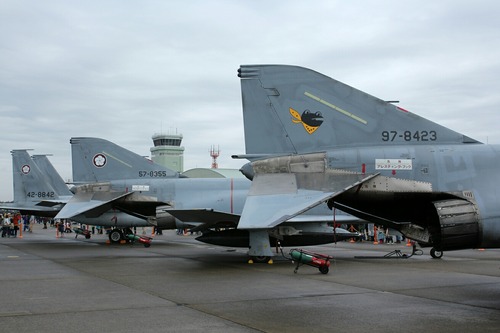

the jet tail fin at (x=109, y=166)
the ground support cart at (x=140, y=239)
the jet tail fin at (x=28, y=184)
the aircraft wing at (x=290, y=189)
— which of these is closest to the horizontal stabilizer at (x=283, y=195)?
the aircraft wing at (x=290, y=189)

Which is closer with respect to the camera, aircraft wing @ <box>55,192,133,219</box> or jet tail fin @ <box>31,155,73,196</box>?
aircraft wing @ <box>55,192,133,219</box>

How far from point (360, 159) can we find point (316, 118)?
107cm

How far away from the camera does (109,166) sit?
25.0 meters

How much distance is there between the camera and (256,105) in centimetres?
948

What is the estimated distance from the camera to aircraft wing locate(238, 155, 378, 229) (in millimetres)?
7648

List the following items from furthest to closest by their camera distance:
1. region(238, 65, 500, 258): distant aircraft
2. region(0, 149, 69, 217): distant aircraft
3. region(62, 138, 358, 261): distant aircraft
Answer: region(0, 149, 69, 217): distant aircraft < region(62, 138, 358, 261): distant aircraft < region(238, 65, 500, 258): distant aircraft

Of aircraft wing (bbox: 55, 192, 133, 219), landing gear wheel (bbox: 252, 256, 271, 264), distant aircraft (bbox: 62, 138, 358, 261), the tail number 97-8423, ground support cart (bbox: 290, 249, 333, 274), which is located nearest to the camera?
the tail number 97-8423

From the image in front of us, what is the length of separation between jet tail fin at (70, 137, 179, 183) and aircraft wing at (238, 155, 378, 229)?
1664cm

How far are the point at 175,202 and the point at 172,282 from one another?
484 inches

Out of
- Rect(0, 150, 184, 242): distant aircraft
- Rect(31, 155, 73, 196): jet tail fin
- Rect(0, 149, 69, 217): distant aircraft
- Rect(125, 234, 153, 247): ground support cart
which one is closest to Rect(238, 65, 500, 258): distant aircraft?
Rect(125, 234, 153, 247): ground support cart

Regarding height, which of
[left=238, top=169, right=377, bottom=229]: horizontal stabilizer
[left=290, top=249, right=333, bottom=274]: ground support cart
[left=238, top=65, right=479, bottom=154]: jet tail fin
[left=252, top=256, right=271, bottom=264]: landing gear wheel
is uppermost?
[left=238, top=65, right=479, bottom=154]: jet tail fin

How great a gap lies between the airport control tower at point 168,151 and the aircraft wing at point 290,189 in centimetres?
7159

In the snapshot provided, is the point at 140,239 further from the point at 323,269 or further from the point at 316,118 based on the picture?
the point at 316,118

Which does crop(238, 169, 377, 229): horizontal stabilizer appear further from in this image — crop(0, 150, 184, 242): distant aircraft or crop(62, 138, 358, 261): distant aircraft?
crop(0, 150, 184, 242): distant aircraft
